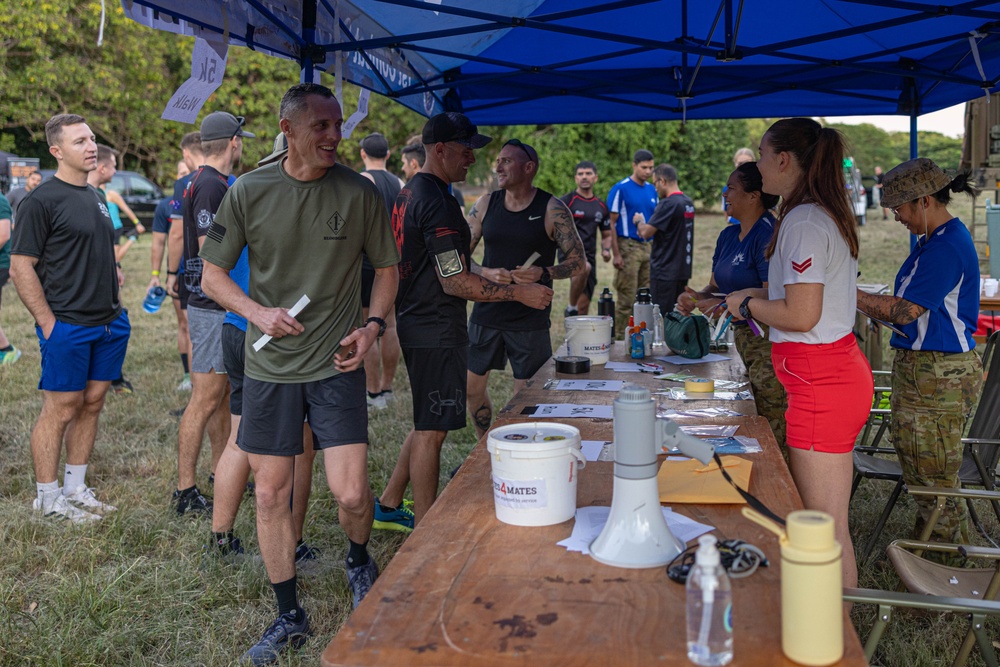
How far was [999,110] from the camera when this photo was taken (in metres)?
8.49

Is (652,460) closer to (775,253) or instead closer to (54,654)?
(775,253)

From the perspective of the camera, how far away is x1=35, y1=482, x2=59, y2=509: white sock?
13.8 ft

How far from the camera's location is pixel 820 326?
2479 mm

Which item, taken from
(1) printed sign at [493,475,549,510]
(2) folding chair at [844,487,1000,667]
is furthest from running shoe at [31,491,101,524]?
(2) folding chair at [844,487,1000,667]

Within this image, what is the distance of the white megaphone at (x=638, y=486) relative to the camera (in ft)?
5.15

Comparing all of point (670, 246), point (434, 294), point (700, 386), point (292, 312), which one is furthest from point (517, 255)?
point (670, 246)

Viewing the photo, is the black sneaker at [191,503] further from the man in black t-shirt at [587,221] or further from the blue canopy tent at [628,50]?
the man in black t-shirt at [587,221]

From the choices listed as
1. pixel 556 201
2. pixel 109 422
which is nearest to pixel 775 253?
pixel 556 201

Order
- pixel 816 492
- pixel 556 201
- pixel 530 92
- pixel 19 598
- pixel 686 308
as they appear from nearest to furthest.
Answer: pixel 816 492 → pixel 19 598 → pixel 686 308 → pixel 556 201 → pixel 530 92

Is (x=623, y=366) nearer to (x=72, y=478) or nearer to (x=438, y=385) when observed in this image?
(x=438, y=385)

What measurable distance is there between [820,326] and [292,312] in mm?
1580

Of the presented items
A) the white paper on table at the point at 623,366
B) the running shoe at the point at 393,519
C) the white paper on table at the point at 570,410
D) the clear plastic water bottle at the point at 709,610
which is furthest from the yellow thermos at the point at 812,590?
the running shoe at the point at 393,519

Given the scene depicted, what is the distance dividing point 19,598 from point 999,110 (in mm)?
9058

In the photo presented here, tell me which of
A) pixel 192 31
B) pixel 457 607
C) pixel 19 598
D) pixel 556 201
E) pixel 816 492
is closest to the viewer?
pixel 457 607
